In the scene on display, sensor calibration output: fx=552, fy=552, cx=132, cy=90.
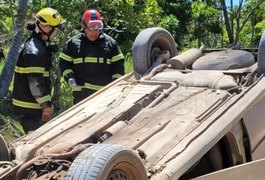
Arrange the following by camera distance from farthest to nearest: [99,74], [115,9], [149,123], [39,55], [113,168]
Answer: [115,9], [99,74], [39,55], [149,123], [113,168]

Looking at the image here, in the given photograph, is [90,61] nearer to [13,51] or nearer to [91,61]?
[91,61]

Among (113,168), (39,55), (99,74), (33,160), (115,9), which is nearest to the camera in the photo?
(113,168)

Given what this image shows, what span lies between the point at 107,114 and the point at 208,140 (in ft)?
3.15

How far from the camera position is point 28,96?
568 centimetres

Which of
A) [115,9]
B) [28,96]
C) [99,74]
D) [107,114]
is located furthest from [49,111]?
[115,9]

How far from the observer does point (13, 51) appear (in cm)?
793

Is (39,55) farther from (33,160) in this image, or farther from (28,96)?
(33,160)

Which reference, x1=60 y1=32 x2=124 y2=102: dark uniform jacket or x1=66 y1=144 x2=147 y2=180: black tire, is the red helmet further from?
x1=66 y1=144 x2=147 y2=180: black tire

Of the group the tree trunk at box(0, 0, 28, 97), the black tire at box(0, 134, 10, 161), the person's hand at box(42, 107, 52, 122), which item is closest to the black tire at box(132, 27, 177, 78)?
the person's hand at box(42, 107, 52, 122)

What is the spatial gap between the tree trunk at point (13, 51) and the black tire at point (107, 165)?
4.64 meters

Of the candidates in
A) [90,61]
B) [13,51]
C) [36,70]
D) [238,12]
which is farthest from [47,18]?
[238,12]

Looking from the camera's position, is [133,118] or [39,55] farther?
[39,55]

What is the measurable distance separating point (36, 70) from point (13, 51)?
2.58 meters

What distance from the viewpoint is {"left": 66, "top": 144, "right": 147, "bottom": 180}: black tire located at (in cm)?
324
